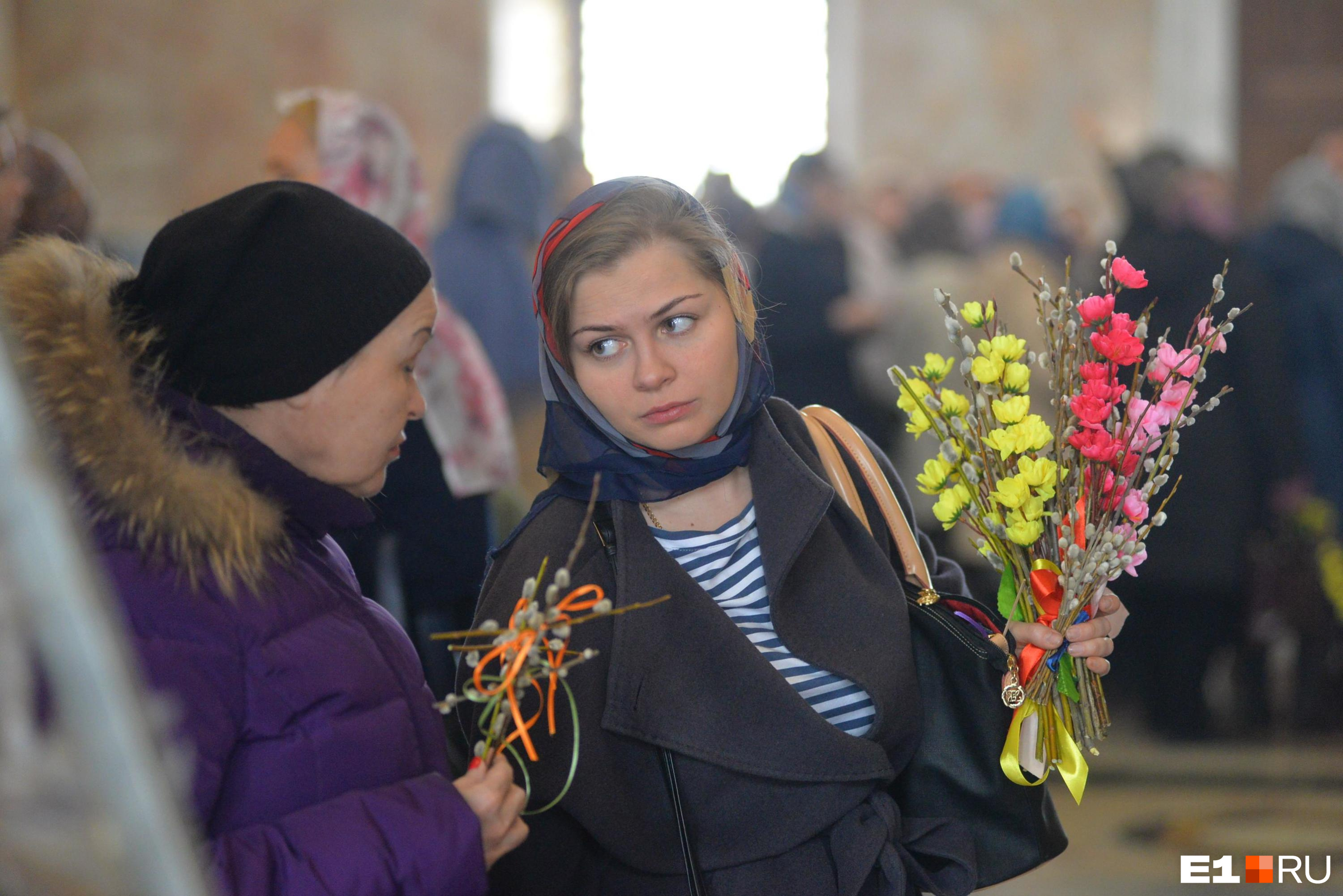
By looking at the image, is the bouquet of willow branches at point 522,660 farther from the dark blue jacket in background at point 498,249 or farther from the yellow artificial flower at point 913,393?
the dark blue jacket in background at point 498,249

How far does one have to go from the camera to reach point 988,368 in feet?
Answer: 6.11

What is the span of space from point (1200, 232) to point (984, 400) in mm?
4074

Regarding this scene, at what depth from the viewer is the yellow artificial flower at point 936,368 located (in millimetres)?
1926

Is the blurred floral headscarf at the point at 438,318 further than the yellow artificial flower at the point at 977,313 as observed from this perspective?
Yes

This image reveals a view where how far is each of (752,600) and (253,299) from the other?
0.84 meters

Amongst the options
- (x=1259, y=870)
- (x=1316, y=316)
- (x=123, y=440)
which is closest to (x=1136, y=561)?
→ (x=123, y=440)

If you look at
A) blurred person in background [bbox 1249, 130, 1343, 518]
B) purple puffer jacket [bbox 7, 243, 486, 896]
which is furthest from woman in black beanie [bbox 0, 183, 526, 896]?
blurred person in background [bbox 1249, 130, 1343, 518]

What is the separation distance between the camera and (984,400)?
191 cm

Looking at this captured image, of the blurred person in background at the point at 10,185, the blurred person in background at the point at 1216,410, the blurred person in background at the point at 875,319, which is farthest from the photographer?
the blurred person in background at the point at 875,319

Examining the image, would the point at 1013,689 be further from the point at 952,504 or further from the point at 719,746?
the point at 719,746

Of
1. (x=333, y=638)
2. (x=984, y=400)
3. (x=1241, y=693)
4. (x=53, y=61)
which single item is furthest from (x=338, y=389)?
(x=53, y=61)

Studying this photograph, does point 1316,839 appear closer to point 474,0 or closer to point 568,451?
point 568,451
